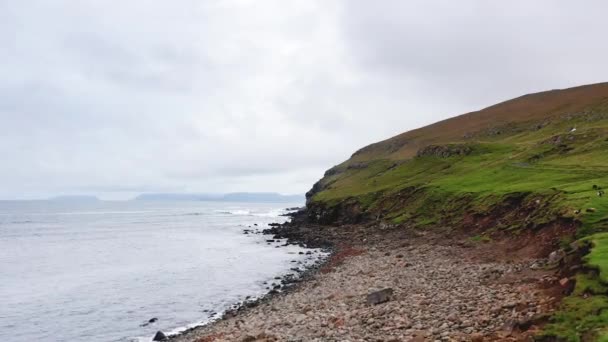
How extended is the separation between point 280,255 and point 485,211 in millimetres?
33104

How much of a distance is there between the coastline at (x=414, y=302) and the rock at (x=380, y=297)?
0.20 metres

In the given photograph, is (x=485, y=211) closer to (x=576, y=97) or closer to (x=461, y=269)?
(x=461, y=269)

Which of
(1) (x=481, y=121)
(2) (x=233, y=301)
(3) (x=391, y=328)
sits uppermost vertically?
(1) (x=481, y=121)

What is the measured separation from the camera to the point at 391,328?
21578 millimetres

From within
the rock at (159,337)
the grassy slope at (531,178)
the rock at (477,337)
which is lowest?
the rock at (159,337)

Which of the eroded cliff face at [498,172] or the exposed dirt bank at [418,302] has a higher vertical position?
the eroded cliff face at [498,172]

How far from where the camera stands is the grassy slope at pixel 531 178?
2006cm

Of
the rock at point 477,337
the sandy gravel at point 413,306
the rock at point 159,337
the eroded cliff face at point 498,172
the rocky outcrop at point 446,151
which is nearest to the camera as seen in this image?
the rock at point 477,337

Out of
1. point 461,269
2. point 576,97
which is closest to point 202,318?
point 461,269

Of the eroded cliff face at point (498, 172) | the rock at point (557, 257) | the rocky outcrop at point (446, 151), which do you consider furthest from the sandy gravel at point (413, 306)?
the rocky outcrop at point (446, 151)

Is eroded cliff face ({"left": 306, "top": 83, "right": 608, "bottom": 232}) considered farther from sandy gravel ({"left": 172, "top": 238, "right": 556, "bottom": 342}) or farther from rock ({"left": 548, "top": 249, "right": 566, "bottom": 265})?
sandy gravel ({"left": 172, "top": 238, "right": 556, "bottom": 342})

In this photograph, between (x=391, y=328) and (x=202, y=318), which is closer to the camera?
(x=391, y=328)

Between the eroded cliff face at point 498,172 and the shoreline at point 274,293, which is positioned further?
the eroded cliff face at point 498,172

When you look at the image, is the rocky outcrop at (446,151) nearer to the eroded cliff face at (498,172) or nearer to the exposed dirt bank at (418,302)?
the eroded cliff face at (498,172)
